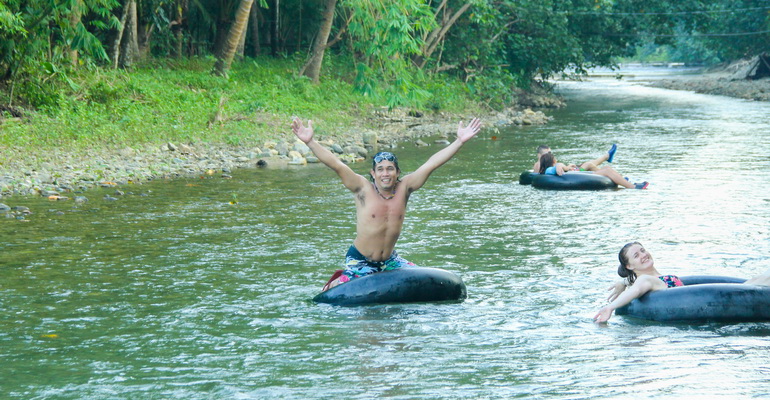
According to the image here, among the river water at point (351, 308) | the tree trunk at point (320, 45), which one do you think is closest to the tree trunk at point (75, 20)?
the river water at point (351, 308)

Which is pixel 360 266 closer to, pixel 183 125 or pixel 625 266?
pixel 625 266

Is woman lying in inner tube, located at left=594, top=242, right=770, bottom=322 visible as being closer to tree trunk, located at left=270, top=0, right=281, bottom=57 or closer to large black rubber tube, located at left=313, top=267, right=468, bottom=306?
large black rubber tube, located at left=313, top=267, right=468, bottom=306

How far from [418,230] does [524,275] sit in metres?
2.90

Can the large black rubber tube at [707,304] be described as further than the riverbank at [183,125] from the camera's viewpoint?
No

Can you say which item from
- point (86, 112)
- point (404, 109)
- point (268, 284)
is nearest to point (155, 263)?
point (268, 284)

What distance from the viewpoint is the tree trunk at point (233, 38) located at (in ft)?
77.3

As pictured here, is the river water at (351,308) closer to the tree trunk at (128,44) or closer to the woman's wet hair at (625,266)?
the woman's wet hair at (625,266)

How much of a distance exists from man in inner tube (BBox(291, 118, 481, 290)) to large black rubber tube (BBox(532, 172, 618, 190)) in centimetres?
769

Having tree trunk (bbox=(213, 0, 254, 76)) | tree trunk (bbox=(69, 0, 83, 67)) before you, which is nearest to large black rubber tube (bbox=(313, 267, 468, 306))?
tree trunk (bbox=(69, 0, 83, 67))

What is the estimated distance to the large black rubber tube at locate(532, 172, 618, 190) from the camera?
1579 cm

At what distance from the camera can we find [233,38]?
2422 cm

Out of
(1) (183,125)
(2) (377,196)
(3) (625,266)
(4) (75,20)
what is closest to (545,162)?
(3) (625,266)

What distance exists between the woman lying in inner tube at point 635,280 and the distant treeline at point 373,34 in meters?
11.6

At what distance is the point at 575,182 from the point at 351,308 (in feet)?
28.1
